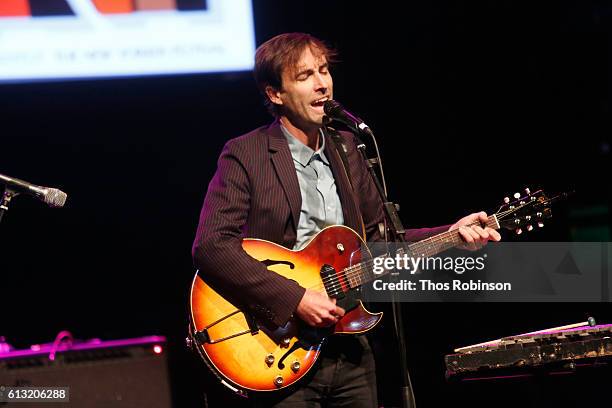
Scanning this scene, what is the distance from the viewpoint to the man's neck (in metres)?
3.46

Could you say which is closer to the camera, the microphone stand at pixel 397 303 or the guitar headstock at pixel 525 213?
the microphone stand at pixel 397 303

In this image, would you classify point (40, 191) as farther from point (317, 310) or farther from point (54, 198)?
point (317, 310)

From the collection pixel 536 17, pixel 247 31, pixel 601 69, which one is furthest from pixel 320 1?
pixel 601 69

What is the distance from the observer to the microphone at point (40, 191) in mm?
2943

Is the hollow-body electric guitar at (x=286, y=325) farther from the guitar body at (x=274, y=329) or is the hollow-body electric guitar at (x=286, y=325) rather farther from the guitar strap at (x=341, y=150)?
the guitar strap at (x=341, y=150)

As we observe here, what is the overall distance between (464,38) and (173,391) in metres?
3.23

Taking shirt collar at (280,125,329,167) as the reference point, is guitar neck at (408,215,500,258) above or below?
below

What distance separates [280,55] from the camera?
3443 millimetres

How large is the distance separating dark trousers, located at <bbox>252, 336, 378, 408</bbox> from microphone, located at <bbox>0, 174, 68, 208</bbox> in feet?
3.75

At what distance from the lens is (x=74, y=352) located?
13.0 feet

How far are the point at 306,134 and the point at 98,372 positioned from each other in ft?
5.63

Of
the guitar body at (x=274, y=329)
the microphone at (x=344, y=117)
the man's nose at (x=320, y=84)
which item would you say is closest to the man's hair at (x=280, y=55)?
the man's nose at (x=320, y=84)

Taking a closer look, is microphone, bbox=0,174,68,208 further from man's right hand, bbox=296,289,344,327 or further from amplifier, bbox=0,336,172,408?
amplifier, bbox=0,336,172,408

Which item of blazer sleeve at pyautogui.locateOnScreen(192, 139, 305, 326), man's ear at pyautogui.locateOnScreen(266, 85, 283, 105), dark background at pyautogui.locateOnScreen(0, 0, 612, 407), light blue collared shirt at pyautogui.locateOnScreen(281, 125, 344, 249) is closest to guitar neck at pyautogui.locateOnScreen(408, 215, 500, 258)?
light blue collared shirt at pyautogui.locateOnScreen(281, 125, 344, 249)
